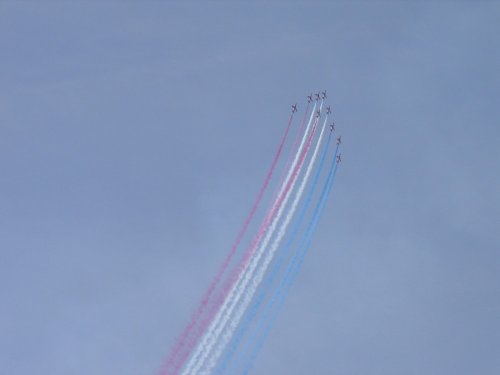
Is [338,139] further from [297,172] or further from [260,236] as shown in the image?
[260,236]

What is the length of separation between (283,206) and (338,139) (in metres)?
12.5

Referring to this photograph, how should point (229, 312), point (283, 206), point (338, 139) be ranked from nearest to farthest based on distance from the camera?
point (229, 312), point (283, 206), point (338, 139)

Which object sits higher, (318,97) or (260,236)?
(318,97)

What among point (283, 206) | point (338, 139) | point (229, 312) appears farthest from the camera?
point (338, 139)

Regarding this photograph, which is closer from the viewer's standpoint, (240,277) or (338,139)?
(240,277)

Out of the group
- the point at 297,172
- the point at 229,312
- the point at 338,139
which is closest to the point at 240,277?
the point at 229,312

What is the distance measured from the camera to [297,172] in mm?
85500

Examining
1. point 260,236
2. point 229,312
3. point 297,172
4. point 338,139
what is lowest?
point 229,312

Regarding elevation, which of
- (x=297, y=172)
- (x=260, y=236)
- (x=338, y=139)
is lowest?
(x=260, y=236)

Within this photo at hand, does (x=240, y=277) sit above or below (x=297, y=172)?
below

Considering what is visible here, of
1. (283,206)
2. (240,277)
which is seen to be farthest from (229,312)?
(283,206)

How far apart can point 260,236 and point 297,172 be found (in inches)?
278

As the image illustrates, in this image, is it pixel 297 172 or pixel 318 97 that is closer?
pixel 297 172

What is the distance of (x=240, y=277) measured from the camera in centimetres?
7894
